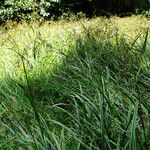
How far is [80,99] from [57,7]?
1087cm

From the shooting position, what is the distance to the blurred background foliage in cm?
1186

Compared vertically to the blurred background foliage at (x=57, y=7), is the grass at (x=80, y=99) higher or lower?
higher

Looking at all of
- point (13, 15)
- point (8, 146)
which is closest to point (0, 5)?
point (13, 15)

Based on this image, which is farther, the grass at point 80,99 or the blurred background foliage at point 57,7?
the blurred background foliage at point 57,7

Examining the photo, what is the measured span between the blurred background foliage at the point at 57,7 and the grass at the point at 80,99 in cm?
649

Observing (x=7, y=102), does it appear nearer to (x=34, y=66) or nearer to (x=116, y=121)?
(x=116, y=121)

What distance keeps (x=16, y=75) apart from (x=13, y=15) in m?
8.61

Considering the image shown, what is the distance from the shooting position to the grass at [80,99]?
1.82m

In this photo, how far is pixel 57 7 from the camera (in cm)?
1267

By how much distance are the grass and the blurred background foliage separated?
6.49m

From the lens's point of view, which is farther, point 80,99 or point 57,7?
point 57,7

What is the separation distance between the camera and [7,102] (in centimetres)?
284

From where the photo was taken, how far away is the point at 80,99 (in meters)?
2.03

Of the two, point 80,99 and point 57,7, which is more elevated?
point 80,99
